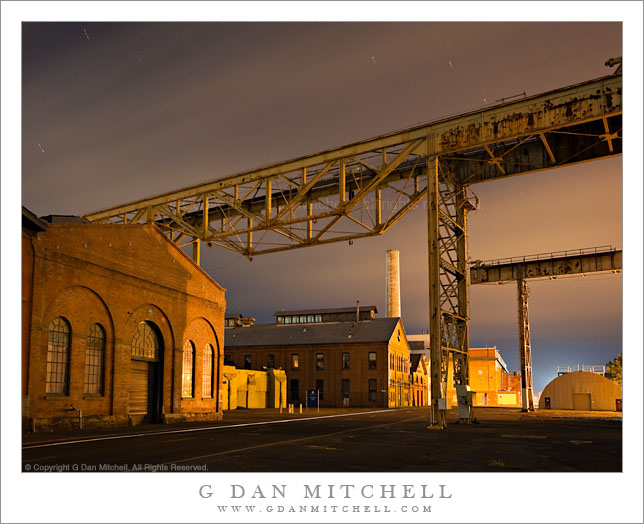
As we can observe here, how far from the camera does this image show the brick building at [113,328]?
19484mm

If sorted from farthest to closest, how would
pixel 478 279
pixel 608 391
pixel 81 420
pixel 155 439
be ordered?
1. pixel 608 391
2. pixel 478 279
3. pixel 81 420
4. pixel 155 439

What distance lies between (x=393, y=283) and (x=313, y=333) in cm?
1199

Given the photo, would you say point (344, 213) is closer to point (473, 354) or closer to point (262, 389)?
point (262, 389)

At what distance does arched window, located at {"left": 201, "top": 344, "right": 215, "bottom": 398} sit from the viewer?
29384 millimetres

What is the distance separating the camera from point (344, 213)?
21.4 m

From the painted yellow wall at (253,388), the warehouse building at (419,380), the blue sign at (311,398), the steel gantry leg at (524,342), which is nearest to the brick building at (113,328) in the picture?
the painted yellow wall at (253,388)

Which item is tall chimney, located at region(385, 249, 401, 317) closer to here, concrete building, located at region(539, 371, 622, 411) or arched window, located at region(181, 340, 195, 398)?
concrete building, located at region(539, 371, 622, 411)

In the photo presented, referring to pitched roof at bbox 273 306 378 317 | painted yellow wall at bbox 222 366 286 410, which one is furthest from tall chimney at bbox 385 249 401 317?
painted yellow wall at bbox 222 366 286 410

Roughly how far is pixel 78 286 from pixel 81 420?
461 cm

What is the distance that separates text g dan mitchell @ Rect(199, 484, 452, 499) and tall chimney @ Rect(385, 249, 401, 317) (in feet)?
204

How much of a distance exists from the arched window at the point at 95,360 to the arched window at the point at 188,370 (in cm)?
527

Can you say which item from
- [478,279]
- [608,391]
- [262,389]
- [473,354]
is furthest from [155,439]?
[473,354]

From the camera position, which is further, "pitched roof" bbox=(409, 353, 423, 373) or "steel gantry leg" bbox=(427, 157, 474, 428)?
"pitched roof" bbox=(409, 353, 423, 373)

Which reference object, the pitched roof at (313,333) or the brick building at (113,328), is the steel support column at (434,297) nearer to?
the brick building at (113,328)
